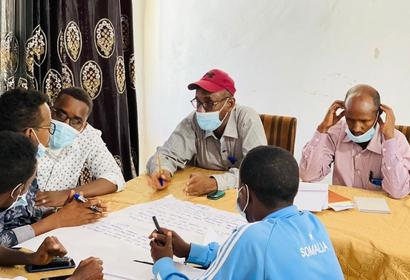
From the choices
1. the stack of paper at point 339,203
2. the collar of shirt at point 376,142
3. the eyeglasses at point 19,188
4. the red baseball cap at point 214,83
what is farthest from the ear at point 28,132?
the collar of shirt at point 376,142

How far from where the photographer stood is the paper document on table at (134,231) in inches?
55.9

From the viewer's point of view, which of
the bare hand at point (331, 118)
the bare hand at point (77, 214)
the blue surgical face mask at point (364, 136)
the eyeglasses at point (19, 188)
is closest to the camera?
the eyeglasses at point (19, 188)

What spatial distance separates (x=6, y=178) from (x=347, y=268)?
1.13 m

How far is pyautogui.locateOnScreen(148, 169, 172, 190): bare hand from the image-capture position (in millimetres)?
2121

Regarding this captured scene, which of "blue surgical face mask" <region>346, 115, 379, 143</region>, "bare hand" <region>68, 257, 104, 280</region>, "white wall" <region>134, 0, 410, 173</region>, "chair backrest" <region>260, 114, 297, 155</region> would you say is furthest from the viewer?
"white wall" <region>134, 0, 410, 173</region>

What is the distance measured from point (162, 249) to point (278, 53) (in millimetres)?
2251

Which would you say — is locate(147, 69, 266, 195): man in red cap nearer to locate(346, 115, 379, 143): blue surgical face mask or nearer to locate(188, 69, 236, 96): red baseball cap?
locate(188, 69, 236, 96): red baseball cap

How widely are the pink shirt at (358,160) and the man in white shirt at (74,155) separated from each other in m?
0.96

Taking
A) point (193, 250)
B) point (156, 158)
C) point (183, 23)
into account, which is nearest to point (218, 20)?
point (183, 23)

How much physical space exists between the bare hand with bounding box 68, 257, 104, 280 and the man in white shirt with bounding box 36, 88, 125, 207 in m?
0.75

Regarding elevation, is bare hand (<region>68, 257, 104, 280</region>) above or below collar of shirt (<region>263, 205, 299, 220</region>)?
below

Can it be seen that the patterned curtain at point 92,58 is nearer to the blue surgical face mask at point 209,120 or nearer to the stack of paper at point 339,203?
the blue surgical face mask at point 209,120

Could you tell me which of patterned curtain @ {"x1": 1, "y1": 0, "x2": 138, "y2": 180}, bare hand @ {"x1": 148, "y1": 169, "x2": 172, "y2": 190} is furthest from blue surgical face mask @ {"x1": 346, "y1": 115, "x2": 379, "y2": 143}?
patterned curtain @ {"x1": 1, "y1": 0, "x2": 138, "y2": 180}

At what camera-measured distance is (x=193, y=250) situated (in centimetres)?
140
